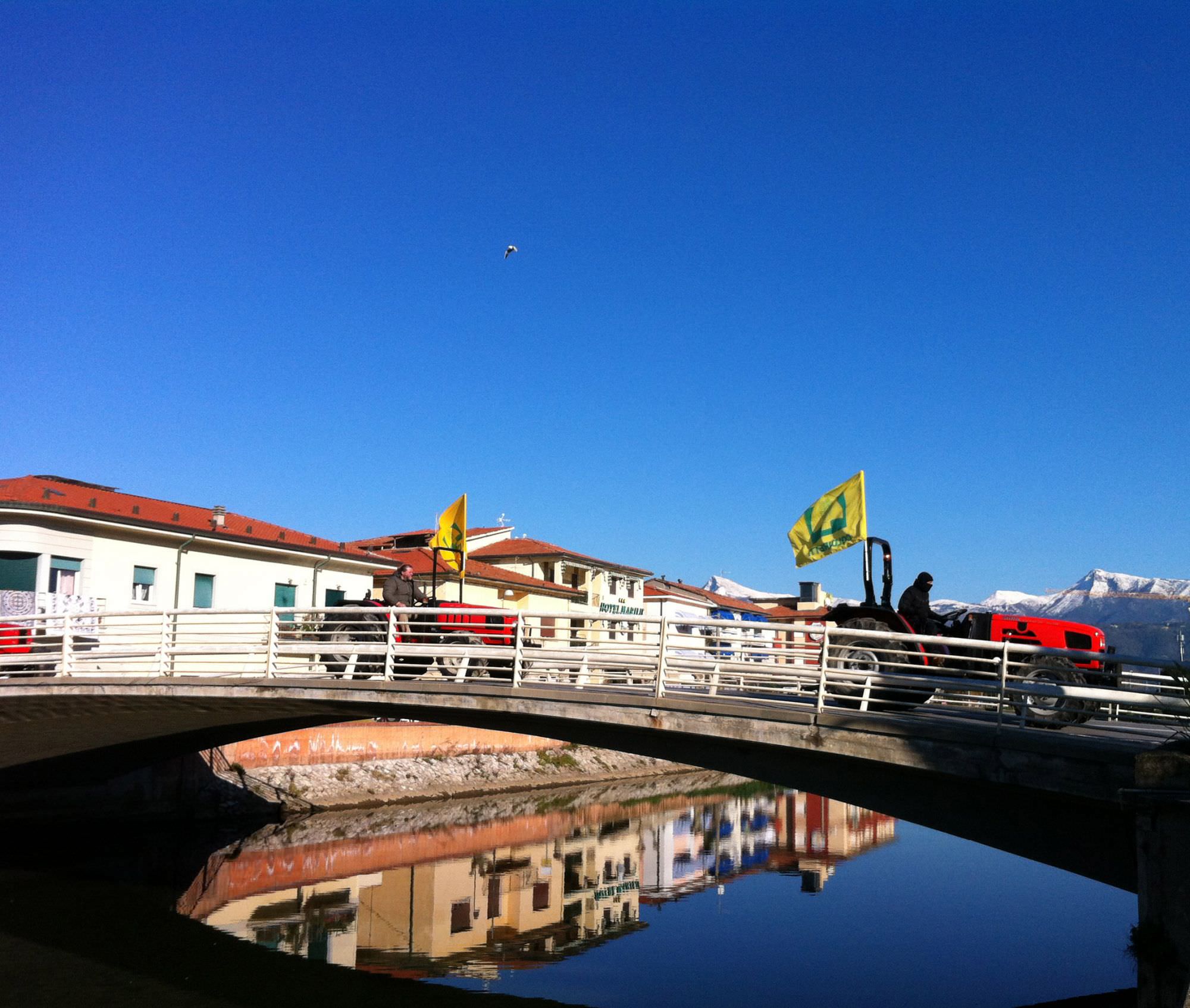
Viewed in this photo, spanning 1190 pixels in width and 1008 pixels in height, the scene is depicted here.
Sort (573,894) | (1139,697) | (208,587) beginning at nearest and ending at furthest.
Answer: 1. (1139,697)
2. (573,894)
3. (208,587)

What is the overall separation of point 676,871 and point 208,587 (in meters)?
16.9

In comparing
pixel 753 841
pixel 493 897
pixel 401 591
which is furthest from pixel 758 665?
pixel 753 841

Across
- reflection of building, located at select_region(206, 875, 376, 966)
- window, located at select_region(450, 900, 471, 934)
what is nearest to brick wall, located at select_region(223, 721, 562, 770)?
reflection of building, located at select_region(206, 875, 376, 966)

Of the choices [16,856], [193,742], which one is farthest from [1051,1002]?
[16,856]

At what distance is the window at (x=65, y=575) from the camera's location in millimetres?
28453

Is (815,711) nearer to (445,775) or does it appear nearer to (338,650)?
(338,650)

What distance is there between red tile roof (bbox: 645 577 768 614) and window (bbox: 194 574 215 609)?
4643 cm

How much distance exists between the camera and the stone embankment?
29875 mm

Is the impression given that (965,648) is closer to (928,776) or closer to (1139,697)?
(928,776)

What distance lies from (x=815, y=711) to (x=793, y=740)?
1.42 feet

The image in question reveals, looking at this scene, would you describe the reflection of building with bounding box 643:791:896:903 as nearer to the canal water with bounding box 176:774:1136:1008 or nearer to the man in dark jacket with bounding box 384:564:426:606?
the canal water with bounding box 176:774:1136:1008

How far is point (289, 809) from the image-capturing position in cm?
2864

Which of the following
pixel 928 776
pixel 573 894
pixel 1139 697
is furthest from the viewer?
pixel 573 894

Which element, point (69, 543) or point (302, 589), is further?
point (302, 589)
